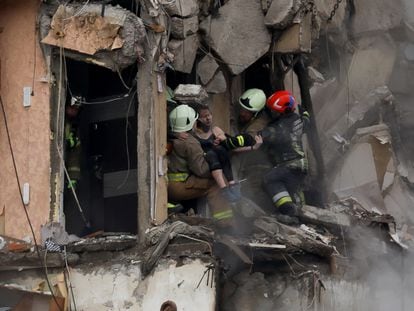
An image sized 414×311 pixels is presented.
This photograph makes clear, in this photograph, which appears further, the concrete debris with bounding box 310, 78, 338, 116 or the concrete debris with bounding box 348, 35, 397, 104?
the concrete debris with bounding box 348, 35, 397, 104

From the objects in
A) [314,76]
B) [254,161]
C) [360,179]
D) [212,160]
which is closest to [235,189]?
[212,160]

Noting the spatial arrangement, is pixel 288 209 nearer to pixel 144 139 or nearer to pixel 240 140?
pixel 240 140

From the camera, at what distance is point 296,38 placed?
18.8 meters

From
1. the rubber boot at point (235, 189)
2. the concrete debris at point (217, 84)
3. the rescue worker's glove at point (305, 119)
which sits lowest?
the rubber boot at point (235, 189)

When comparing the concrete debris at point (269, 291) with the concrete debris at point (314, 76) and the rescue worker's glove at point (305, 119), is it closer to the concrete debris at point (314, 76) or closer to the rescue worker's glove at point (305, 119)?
the rescue worker's glove at point (305, 119)

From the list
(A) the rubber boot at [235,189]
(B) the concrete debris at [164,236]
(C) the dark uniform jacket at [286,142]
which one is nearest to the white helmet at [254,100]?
(C) the dark uniform jacket at [286,142]

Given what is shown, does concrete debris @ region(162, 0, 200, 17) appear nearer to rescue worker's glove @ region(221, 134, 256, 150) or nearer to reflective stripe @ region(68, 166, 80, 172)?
rescue worker's glove @ region(221, 134, 256, 150)

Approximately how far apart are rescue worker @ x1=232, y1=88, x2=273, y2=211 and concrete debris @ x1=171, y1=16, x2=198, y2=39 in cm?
163

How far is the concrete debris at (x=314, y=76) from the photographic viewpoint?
22406 millimetres

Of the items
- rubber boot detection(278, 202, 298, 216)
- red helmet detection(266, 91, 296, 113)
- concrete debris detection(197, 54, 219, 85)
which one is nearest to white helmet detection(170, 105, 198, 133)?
concrete debris detection(197, 54, 219, 85)

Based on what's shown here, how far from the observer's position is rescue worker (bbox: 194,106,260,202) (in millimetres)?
16812

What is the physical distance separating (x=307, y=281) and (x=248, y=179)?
2.19 meters

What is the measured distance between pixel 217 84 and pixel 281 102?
1.04 m

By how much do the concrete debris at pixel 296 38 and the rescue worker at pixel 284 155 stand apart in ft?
3.40
